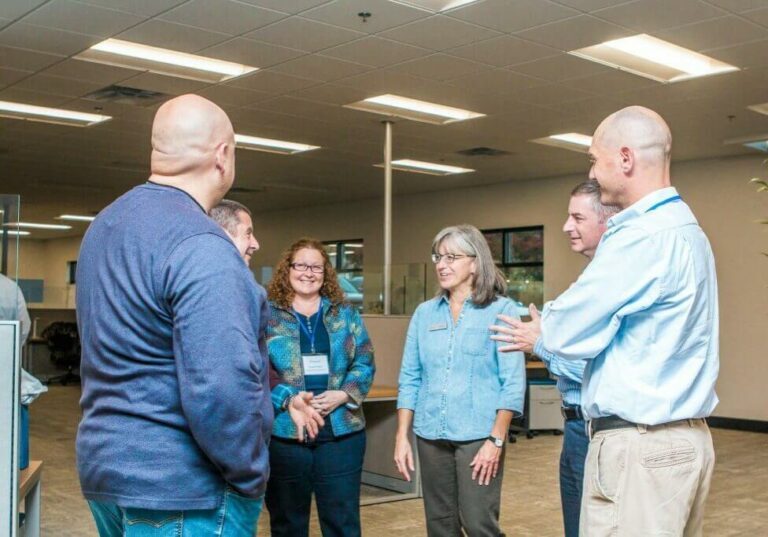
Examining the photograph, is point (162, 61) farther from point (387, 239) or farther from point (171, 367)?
point (171, 367)

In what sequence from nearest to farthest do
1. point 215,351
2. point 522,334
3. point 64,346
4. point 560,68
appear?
point 215,351
point 522,334
point 560,68
point 64,346

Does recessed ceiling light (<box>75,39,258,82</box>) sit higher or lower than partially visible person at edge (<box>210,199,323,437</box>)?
higher

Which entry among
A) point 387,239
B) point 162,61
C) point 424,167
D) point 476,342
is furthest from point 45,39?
point 424,167

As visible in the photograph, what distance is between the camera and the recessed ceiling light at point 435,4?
528cm

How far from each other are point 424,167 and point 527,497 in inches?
246

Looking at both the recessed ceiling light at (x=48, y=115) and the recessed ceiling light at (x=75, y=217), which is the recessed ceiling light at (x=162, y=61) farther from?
the recessed ceiling light at (x=75, y=217)

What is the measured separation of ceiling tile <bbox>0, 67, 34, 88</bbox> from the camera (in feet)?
22.7

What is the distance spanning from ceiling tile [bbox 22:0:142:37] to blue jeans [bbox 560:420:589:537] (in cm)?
410

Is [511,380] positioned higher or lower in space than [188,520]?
higher

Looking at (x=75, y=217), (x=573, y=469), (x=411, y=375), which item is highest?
(x=75, y=217)

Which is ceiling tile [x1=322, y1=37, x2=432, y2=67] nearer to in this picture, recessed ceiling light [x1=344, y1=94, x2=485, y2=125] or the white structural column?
recessed ceiling light [x1=344, y1=94, x2=485, y2=125]

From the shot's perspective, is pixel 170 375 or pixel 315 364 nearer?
pixel 170 375

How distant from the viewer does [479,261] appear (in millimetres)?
Result: 3062

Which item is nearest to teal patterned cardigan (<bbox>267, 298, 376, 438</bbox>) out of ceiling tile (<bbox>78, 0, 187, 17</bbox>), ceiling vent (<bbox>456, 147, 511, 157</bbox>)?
ceiling tile (<bbox>78, 0, 187, 17</bbox>)
